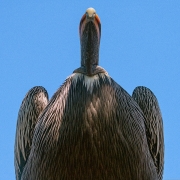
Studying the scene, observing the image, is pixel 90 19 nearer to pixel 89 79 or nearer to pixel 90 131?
pixel 89 79

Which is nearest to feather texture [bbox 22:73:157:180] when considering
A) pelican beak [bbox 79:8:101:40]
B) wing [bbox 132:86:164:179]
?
pelican beak [bbox 79:8:101:40]

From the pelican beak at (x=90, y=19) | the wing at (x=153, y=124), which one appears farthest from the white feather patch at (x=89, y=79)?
the wing at (x=153, y=124)

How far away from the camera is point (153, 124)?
5.04 m

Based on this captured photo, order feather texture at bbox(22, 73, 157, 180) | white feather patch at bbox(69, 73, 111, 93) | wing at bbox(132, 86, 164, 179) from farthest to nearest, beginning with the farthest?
wing at bbox(132, 86, 164, 179) → white feather patch at bbox(69, 73, 111, 93) → feather texture at bbox(22, 73, 157, 180)

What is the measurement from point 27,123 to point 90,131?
1.26 meters

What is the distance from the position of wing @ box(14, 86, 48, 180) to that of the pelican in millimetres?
502

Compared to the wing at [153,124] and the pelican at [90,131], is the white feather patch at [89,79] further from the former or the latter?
the wing at [153,124]

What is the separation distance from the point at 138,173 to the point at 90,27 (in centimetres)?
152

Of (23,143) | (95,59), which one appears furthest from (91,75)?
(23,143)

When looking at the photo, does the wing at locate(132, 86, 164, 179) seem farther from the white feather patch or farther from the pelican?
the white feather patch

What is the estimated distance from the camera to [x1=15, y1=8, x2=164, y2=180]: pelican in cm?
405

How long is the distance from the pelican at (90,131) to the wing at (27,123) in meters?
0.50

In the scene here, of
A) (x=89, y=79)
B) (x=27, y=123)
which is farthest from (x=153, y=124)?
(x=27, y=123)

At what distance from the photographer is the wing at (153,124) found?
16.5 ft
